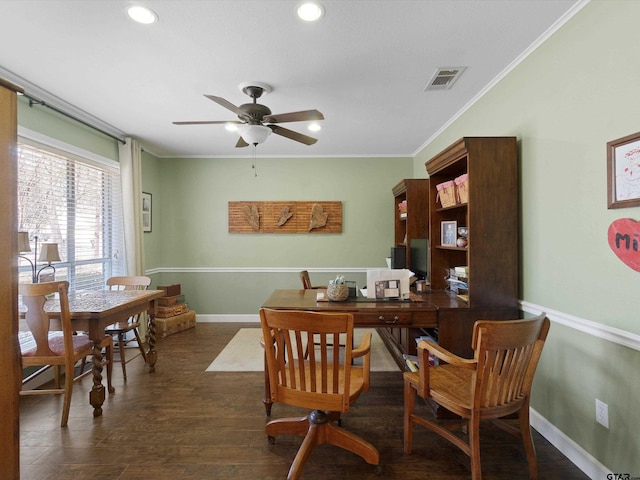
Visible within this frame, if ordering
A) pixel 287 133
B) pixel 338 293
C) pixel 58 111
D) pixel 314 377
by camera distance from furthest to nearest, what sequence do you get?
pixel 58 111 → pixel 287 133 → pixel 338 293 → pixel 314 377

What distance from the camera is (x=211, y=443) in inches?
76.0

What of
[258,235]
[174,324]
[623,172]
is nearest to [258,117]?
[623,172]

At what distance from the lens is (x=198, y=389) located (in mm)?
2621

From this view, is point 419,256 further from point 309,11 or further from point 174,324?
point 174,324

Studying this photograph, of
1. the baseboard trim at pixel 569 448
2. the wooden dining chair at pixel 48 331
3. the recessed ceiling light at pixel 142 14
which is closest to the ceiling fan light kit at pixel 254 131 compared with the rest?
the recessed ceiling light at pixel 142 14

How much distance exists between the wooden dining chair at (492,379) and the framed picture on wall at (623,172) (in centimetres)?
67

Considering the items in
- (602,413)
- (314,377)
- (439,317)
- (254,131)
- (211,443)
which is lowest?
(211,443)

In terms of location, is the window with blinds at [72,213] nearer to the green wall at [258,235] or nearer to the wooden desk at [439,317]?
the green wall at [258,235]

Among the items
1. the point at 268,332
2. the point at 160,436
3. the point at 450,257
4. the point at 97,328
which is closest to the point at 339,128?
the point at 450,257

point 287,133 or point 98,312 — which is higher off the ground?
point 287,133

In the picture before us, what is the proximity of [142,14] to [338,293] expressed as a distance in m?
2.19

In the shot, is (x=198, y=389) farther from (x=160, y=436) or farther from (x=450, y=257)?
(x=450, y=257)

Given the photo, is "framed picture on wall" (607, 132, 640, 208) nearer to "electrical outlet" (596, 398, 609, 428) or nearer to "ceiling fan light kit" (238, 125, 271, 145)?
"electrical outlet" (596, 398, 609, 428)

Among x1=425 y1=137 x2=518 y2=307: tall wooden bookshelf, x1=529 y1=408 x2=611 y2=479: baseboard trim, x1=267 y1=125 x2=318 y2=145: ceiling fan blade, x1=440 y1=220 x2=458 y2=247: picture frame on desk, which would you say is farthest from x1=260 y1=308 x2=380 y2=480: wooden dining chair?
x1=267 y1=125 x2=318 y2=145: ceiling fan blade
